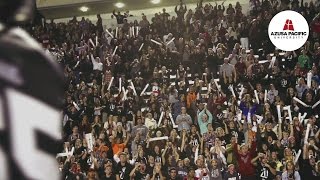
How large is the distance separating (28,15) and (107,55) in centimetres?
2060

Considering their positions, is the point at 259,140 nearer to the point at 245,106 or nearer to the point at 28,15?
the point at 245,106

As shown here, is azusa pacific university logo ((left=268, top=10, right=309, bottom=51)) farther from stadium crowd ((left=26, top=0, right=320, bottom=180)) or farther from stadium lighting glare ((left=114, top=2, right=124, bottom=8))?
stadium lighting glare ((left=114, top=2, right=124, bottom=8))

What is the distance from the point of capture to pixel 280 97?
680 inches

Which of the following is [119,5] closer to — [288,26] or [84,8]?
[84,8]

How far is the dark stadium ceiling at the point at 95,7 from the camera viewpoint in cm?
2981

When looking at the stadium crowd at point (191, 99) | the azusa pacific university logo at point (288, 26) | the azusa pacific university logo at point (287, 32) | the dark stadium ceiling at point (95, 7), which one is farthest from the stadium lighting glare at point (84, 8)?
the azusa pacific university logo at point (288, 26)

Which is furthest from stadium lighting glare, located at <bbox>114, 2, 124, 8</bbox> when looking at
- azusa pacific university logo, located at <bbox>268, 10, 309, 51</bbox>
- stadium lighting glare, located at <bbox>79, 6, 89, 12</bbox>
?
azusa pacific university logo, located at <bbox>268, 10, 309, 51</bbox>

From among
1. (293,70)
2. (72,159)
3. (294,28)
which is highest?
(294,28)

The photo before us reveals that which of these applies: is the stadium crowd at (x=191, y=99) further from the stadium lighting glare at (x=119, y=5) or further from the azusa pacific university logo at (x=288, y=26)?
the stadium lighting glare at (x=119, y=5)

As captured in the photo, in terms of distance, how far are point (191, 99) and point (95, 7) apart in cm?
1452

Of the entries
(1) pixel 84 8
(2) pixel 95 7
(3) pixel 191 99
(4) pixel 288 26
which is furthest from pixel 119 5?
(4) pixel 288 26

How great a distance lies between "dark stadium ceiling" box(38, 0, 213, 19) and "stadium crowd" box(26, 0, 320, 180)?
4606 mm

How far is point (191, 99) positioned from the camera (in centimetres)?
1744

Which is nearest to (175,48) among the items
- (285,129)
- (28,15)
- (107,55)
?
(107,55)
